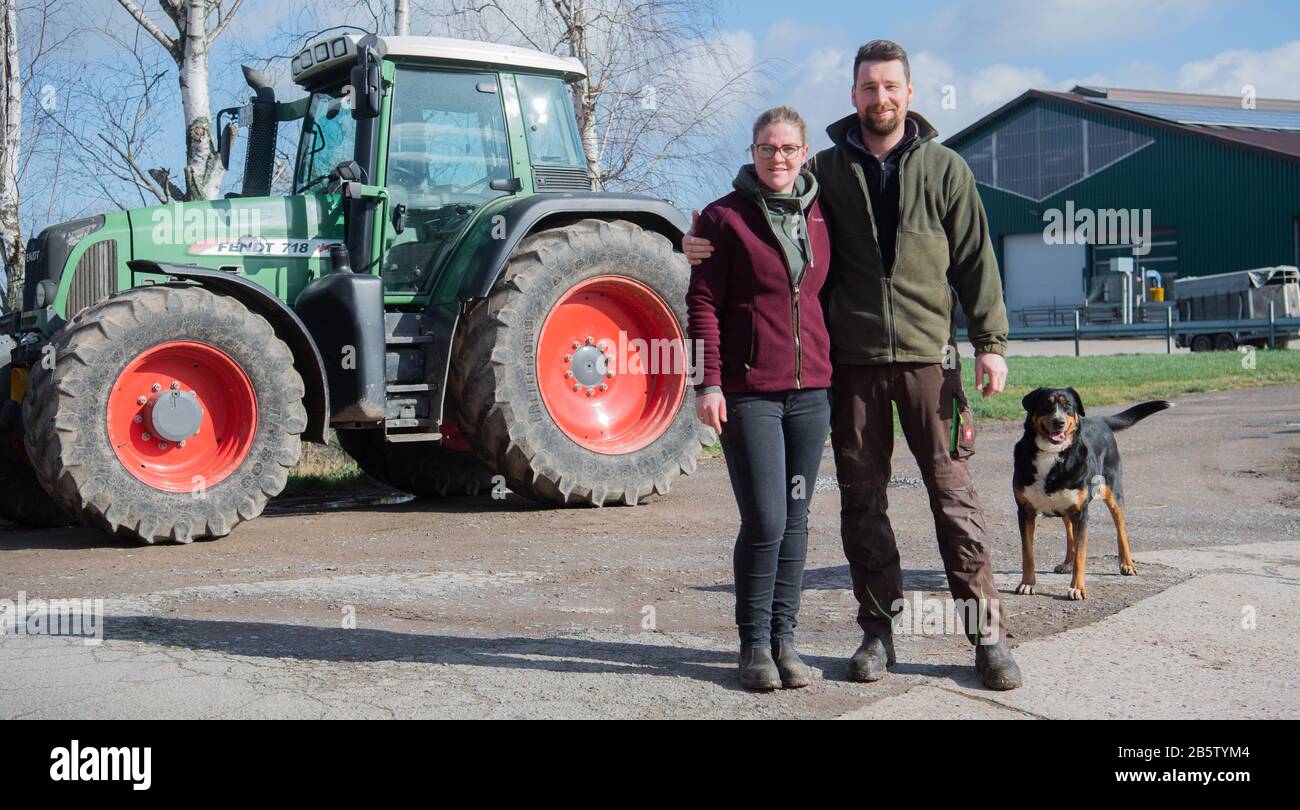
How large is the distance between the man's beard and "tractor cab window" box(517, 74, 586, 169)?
5.02 meters

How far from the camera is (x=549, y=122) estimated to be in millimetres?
9453

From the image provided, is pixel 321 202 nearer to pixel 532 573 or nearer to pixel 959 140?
pixel 532 573

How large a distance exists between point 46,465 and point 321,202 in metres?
2.44

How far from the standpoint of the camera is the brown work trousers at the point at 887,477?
456 cm

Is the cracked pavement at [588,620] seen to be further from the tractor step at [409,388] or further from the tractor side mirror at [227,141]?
the tractor side mirror at [227,141]

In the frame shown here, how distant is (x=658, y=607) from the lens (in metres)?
5.84

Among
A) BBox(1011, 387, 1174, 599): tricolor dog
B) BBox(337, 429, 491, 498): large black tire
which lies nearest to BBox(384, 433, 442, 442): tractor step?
BBox(337, 429, 491, 498): large black tire

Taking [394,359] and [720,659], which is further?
[394,359]

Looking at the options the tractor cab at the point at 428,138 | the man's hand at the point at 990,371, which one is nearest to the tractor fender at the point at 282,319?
the tractor cab at the point at 428,138

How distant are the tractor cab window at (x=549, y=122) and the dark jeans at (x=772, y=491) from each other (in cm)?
516

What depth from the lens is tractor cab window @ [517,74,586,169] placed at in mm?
9312

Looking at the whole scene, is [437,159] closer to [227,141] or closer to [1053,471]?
[227,141]

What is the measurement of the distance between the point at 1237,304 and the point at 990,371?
33.5 metres

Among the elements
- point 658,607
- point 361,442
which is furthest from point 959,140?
point 658,607
